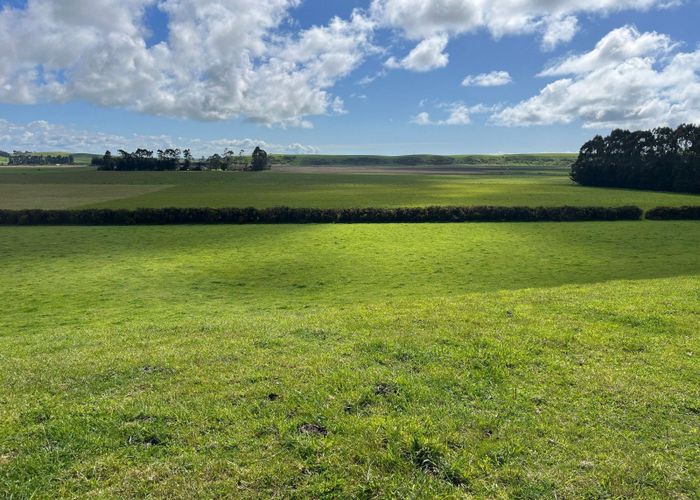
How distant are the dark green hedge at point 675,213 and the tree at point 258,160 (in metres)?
146

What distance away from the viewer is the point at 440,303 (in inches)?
574

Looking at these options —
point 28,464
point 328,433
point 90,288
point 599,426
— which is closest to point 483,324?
point 599,426

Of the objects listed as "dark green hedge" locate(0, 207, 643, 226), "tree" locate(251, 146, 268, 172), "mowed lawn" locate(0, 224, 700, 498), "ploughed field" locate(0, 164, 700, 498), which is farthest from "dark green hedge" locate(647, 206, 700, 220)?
"tree" locate(251, 146, 268, 172)

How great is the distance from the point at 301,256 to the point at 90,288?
1382 centimetres

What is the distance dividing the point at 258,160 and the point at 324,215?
13336 centimetres

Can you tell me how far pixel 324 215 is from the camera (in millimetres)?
52031

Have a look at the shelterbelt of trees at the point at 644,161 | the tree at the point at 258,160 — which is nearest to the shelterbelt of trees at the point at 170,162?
the tree at the point at 258,160

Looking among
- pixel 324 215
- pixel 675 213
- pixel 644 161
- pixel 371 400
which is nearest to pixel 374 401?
pixel 371 400

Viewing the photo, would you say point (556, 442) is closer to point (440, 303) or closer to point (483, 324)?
point (483, 324)

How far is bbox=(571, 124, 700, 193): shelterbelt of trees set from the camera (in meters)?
83.3

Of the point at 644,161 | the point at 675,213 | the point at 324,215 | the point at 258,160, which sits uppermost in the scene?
the point at 258,160

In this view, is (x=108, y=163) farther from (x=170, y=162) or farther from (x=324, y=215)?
(x=324, y=215)

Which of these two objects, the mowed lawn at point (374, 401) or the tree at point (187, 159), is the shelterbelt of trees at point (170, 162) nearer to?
the tree at point (187, 159)

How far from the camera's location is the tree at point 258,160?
176863 millimetres
